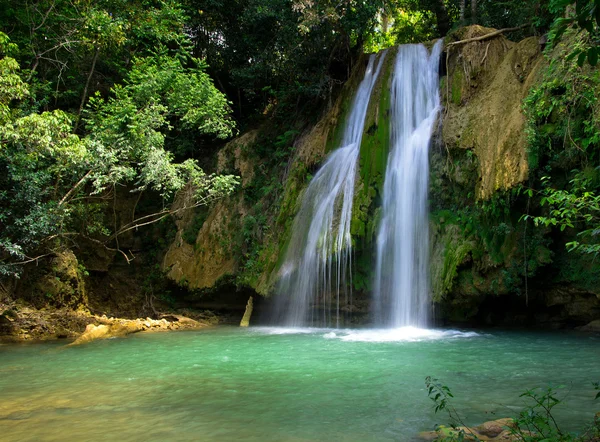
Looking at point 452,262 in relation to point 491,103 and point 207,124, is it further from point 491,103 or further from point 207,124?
point 207,124

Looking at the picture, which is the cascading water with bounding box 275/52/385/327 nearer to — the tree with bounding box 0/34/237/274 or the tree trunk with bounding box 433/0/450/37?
the tree with bounding box 0/34/237/274

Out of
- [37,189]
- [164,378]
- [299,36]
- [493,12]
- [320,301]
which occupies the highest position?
[493,12]

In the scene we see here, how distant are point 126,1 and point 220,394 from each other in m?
14.1

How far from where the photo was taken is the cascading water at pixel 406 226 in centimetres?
1263

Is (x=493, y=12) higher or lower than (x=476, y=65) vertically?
higher

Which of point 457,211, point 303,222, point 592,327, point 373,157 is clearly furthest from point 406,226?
point 592,327

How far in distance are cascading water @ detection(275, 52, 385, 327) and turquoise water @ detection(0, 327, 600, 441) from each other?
2483 millimetres

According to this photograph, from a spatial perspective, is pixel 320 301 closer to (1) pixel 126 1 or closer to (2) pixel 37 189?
(2) pixel 37 189

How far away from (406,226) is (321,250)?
243 centimetres

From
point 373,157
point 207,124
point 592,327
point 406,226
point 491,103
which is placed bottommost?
point 592,327

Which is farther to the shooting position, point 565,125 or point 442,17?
point 442,17

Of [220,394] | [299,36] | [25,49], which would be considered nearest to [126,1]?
[25,49]

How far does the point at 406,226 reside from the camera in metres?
13.0

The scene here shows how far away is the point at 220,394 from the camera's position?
6.74m
